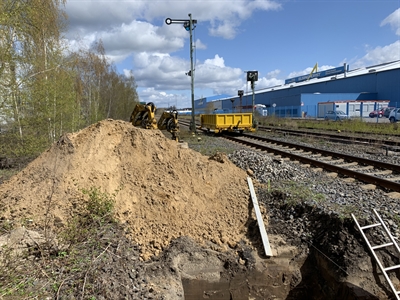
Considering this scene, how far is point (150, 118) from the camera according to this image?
13.5 meters

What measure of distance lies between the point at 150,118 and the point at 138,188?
7.52 metres

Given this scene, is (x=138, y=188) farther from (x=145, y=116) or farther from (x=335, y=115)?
(x=335, y=115)

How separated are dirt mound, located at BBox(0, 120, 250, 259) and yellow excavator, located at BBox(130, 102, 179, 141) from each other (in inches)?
230

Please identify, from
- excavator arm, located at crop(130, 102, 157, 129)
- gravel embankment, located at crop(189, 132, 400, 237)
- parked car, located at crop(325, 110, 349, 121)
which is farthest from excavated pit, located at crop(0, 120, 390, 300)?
parked car, located at crop(325, 110, 349, 121)

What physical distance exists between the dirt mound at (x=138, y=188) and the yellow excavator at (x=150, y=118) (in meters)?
5.84

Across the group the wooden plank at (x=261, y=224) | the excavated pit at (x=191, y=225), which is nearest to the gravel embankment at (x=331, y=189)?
the excavated pit at (x=191, y=225)

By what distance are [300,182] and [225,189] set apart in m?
1.99

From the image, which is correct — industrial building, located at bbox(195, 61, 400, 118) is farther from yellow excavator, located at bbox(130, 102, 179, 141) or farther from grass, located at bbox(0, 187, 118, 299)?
grass, located at bbox(0, 187, 118, 299)

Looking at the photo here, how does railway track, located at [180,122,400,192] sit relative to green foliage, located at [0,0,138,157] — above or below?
below

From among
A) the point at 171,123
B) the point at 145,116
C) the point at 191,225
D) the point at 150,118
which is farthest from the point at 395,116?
the point at 191,225

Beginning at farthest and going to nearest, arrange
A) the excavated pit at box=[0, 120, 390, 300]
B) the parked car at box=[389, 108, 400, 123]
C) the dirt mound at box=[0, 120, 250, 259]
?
the parked car at box=[389, 108, 400, 123] → the dirt mound at box=[0, 120, 250, 259] → the excavated pit at box=[0, 120, 390, 300]

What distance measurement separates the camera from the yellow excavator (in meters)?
13.4

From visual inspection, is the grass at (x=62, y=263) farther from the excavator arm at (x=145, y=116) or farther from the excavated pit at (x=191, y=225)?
the excavator arm at (x=145, y=116)

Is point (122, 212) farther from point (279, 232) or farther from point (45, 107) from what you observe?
point (45, 107)
